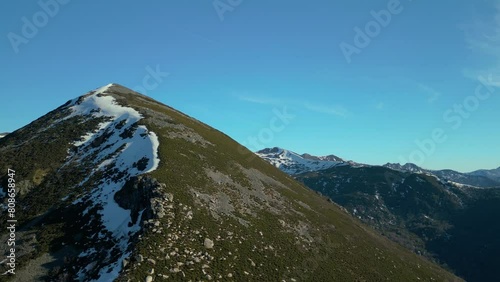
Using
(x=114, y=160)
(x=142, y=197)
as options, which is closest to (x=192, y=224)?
(x=142, y=197)

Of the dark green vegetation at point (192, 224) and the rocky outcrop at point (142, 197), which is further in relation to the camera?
the rocky outcrop at point (142, 197)

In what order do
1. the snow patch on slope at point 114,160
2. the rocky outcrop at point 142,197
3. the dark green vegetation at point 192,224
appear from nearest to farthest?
the dark green vegetation at point 192,224, the snow patch on slope at point 114,160, the rocky outcrop at point 142,197

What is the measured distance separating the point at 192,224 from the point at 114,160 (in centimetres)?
2739

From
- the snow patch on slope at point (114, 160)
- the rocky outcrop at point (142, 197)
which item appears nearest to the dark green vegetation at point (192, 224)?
the rocky outcrop at point (142, 197)

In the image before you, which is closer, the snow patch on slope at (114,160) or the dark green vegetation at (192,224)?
the dark green vegetation at (192,224)

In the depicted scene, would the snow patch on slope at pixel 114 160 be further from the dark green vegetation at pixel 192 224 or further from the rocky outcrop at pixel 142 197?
the dark green vegetation at pixel 192 224

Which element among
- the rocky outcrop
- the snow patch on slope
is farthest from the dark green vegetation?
the snow patch on slope

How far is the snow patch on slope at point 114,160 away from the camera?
144 feet

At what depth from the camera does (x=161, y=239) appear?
134ft

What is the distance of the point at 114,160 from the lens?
64.8 m

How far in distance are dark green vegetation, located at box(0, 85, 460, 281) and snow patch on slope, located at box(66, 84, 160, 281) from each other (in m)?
1.24

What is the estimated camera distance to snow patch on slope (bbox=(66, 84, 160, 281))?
43812 mm

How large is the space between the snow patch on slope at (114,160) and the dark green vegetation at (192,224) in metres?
1.24

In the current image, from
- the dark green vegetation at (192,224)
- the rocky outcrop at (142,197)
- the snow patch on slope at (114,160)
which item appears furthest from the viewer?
the rocky outcrop at (142,197)
